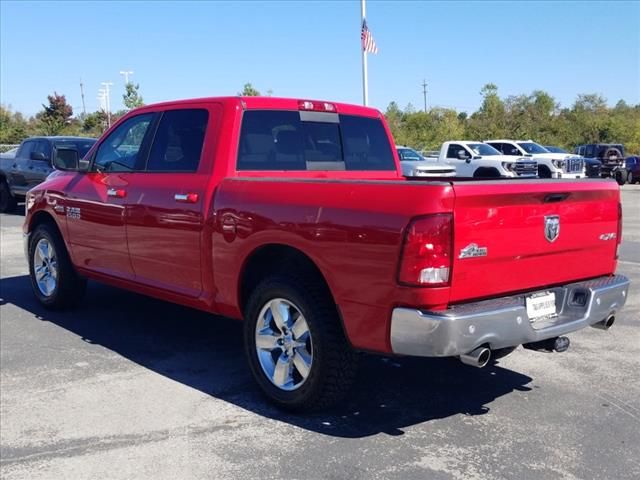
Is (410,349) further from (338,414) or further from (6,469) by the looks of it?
(6,469)

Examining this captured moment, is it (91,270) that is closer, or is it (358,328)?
(358,328)

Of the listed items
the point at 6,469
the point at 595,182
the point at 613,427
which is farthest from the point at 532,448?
the point at 6,469

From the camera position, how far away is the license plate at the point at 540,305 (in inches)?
146

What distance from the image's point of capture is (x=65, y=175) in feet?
Answer: 20.9

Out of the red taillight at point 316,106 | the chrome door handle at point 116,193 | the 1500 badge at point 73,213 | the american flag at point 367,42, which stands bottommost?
the 1500 badge at point 73,213

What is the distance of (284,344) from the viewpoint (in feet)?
13.5

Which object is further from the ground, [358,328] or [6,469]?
[358,328]

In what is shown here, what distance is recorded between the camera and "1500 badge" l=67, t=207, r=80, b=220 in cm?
600

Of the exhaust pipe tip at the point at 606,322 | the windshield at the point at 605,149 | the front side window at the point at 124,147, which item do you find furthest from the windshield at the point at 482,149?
the exhaust pipe tip at the point at 606,322

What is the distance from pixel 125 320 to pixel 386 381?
9.47ft

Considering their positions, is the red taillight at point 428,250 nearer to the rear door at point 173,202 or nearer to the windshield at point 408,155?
the rear door at point 173,202

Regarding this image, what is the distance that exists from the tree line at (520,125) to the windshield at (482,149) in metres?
26.2

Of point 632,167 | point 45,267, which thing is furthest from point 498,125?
point 45,267

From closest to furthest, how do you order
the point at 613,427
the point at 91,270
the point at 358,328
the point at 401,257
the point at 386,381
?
the point at 401,257, the point at 358,328, the point at 613,427, the point at 386,381, the point at 91,270
